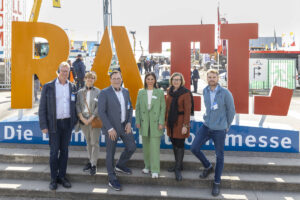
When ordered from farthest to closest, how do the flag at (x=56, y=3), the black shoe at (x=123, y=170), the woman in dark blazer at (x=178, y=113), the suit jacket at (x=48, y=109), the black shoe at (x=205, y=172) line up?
1. the flag at (x=56, y=3)
2. the black shoe at (x=123, y=170)
3. the black shoe at (x=205, y=172)
4. the woman in dark blazer at (x=178, y=113)
5. the suit jacket at (x=48, y=109)

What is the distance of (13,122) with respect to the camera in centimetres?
581

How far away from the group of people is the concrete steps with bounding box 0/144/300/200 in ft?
0.46

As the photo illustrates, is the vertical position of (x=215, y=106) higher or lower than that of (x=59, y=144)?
higher

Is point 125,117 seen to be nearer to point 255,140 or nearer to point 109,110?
point 109,110

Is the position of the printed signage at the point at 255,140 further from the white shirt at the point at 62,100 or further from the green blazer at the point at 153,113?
the white shirt at the point at 62,100

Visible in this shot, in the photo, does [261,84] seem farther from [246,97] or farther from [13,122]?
[13,122]

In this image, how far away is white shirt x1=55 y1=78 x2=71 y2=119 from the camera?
4.07 metres

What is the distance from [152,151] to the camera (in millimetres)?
4336

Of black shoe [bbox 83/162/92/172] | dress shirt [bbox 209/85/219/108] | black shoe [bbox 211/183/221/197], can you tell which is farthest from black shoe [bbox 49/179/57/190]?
dress shirt [bbox 209/85/219/108]

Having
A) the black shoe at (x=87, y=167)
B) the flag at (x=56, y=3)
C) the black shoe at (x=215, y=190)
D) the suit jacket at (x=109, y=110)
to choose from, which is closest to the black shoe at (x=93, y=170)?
the black shoe at (x=87, y=167)

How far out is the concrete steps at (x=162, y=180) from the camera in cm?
418

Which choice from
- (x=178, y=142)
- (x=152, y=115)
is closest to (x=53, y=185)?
(x=152, y=115)

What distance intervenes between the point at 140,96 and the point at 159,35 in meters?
1.87

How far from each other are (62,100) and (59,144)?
62cm
